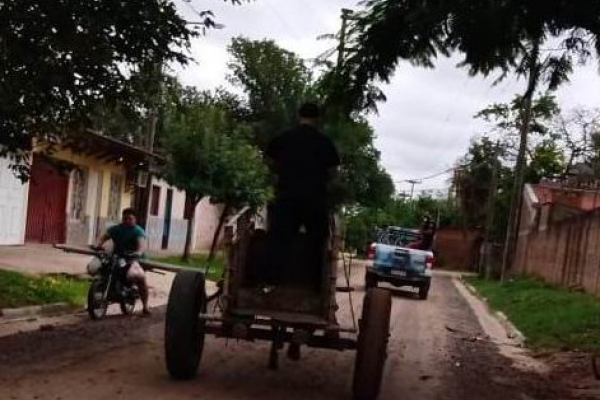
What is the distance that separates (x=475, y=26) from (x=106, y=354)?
4.96 meters

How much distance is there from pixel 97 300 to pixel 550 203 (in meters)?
26.3

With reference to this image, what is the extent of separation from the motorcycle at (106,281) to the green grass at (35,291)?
1.09 m

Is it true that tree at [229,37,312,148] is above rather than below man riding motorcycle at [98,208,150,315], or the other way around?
above

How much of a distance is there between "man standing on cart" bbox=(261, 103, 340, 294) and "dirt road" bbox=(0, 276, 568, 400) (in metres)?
1.11

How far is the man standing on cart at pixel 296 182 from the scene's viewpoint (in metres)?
8.45

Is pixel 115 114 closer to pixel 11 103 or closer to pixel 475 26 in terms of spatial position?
pixel 11 103

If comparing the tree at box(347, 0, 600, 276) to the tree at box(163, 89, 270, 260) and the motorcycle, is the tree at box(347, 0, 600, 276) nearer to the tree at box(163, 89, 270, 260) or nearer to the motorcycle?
the motorcycle

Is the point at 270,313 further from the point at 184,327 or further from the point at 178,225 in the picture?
the point at 178,225

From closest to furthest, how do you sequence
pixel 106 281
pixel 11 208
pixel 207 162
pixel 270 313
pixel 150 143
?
pixel 270 313, pixel 106 281, pixel 11 208, pixel 150 143, pixel 207 162

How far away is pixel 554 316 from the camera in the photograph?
739 inches

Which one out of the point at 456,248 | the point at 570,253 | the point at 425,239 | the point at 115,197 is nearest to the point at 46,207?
the point at 115,197

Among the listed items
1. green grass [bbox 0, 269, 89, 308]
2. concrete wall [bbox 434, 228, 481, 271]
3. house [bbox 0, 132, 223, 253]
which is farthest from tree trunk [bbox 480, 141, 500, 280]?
green grass [bbox 0, 269, 89, 308]

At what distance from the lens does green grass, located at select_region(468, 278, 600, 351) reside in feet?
51.6

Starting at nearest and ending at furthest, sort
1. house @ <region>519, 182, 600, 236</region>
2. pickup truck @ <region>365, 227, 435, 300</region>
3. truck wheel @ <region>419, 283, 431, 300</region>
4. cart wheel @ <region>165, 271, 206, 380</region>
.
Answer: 1. cart wheel @ <region>165, 271, 206, 380</region>
2. pickup truck @ <region>365, 227, 435, 300</region>
3. truck wheel @ <region>419, 283, 431, 300</region>
4. house @ <region>519, 182, 600, 236</region>
